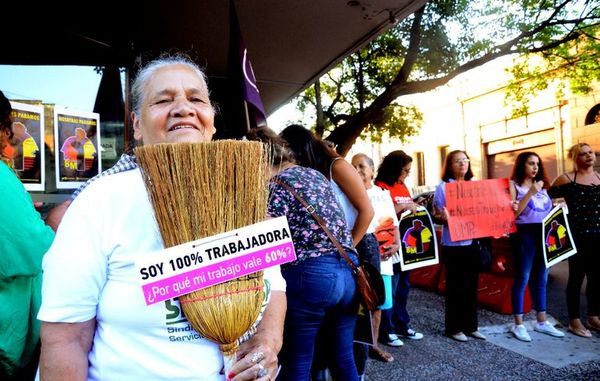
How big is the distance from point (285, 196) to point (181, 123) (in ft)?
3.01

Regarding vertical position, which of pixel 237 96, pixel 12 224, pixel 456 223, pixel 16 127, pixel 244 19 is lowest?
pixel 456 223

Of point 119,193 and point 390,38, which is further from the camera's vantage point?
point 390,38

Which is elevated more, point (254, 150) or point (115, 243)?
point (254, 150)

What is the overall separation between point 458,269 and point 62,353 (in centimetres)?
400

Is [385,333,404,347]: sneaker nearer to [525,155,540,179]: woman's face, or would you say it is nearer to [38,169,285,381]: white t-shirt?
[525,155,540,179]: woman's face

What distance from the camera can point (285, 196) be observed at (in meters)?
2.14

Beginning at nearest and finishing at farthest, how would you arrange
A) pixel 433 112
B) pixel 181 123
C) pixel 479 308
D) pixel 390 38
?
1. pixel 181 123
2. pixel 479 308
3. pixel 390 38
4. pixel 433 112

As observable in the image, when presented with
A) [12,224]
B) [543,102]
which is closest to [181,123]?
[12,224]

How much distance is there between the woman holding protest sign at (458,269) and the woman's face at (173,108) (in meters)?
3.49

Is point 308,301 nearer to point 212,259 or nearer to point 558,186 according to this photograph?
point 212,259

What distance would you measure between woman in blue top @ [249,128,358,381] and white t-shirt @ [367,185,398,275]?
169 centimetres

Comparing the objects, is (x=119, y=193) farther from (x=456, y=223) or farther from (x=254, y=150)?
(x=456, y=223)

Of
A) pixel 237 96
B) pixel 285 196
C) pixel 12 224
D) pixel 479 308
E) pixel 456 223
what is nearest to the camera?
pixel 12 224

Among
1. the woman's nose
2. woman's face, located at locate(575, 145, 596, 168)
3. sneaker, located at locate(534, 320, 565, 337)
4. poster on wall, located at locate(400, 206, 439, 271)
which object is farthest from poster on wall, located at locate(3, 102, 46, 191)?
woman's face, located at locate(575, 145, 596, 168)
